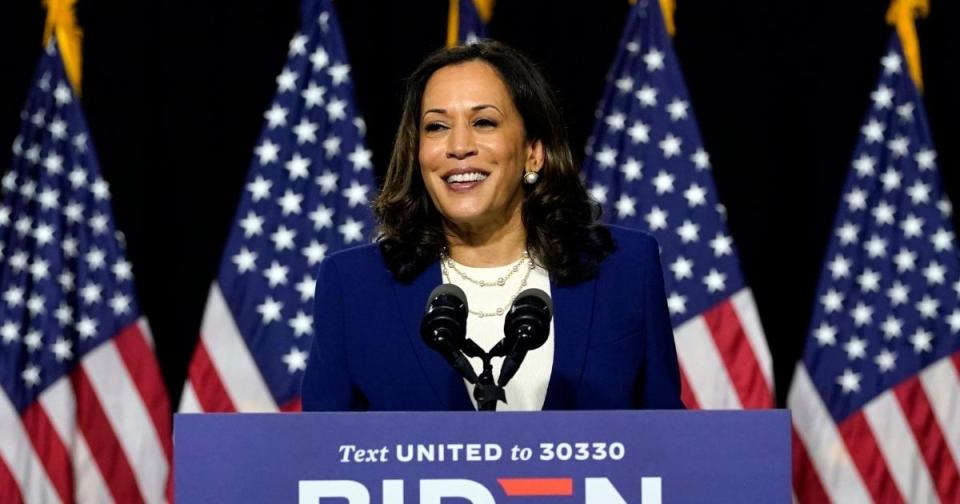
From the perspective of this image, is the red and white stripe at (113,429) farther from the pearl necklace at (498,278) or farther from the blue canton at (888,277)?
the pearl necklace at (498,278)

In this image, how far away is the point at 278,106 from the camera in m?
4.49

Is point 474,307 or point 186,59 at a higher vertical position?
point 186,59

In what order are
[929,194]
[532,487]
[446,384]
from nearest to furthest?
[532,487]
[446,384]
[929,194]

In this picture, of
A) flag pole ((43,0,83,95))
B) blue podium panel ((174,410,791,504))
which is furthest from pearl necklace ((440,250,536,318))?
flag pole ((43,0,83,95))

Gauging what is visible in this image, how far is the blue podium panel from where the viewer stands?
1.24 metres

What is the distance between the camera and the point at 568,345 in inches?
69.1

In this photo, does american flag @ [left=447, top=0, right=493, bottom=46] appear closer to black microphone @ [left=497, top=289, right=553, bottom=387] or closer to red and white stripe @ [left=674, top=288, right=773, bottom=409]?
red and white stripe @ [left=674, top=288, right=773, bottom=409]

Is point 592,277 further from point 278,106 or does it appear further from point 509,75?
point 278,106

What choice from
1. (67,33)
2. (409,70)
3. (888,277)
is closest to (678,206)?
(888,277)

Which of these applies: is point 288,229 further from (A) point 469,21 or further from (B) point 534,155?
(B) point 534,155

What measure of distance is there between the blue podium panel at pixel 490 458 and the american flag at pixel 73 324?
3331mm

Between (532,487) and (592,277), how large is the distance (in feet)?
2.09

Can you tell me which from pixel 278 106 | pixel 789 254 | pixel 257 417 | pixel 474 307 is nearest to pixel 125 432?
pixel 278 106

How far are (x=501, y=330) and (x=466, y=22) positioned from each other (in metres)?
2.85
